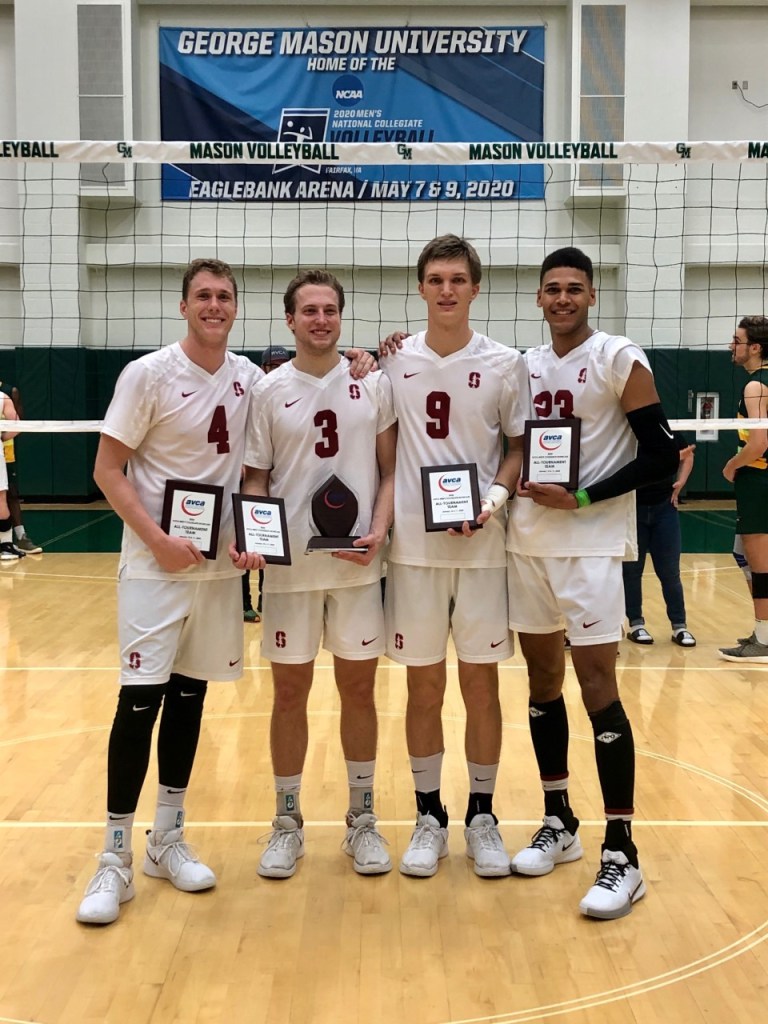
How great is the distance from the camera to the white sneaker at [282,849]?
383 cm

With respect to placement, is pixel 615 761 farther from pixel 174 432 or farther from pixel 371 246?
pixel 371 246

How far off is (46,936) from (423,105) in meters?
14.1

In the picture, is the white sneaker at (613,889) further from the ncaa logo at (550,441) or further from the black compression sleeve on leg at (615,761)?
the ncaa logo at (550,441)

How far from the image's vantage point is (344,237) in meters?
15.2

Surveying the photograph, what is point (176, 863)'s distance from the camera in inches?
149

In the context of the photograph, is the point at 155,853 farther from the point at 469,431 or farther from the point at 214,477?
the point at 469,431

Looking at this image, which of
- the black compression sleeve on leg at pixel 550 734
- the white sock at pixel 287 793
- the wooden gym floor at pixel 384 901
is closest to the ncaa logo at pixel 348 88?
the wooden gym floor at pixel 384 901

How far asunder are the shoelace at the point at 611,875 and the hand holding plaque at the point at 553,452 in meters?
1.30

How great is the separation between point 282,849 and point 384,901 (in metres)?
0.47

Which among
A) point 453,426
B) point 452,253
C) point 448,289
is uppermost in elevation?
point 452,253

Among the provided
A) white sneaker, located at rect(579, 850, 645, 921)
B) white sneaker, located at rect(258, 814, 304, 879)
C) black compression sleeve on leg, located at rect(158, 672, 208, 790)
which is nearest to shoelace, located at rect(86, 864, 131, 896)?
black compression sleeve on leg, located at rect(158, 672, 208, 790)

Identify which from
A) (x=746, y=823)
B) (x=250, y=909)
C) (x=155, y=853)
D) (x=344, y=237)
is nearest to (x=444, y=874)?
(x=250, y=909)

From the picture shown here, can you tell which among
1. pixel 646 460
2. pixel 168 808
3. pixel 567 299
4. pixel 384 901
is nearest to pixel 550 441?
pixel 646 460

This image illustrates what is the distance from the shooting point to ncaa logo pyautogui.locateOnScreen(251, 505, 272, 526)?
3592mm
